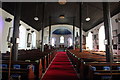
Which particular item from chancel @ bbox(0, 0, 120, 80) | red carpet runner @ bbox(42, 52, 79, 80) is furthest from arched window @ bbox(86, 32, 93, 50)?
red carpet runner @ bbox(42, 52, 79, 80)

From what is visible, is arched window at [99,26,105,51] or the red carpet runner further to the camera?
arched window at [99,26,105,51]

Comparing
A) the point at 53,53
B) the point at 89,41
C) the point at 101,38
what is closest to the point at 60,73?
the point at 53,53

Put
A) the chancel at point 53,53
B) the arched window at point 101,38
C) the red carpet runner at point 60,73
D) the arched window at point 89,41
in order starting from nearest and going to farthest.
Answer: the chancel at point 53,53, the red carpet runner at point 60,73, the arched window at point 101,38, the arched window at point 89,41

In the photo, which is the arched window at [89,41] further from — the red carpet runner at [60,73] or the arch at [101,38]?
the red carpet runner at [60,73]

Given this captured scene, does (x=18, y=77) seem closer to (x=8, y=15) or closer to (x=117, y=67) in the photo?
(x=117, y=67)

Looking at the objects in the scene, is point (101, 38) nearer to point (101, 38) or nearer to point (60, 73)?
point (101, 38)

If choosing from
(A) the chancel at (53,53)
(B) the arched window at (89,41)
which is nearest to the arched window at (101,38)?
(A) the chancel at (53,53)

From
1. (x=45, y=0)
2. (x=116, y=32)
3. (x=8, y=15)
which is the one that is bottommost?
(x=116, y=32)

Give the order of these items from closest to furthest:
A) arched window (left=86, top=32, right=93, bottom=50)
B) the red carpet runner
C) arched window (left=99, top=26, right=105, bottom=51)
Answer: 1. the red carpet runner
2. arched window (left=99, top=26, right=105, bottom=51)
3. arched window (left=86, top=32, right=93, bottom=50)

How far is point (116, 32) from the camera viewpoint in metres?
9.30

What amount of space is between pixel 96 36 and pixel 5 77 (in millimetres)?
13491

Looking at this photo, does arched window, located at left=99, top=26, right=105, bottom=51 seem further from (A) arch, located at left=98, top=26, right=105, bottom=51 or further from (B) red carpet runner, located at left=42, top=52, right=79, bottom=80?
(B) red carpet runner, located at left=42, top=52, right=79, bottom=80

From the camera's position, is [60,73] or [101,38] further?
[101,38]

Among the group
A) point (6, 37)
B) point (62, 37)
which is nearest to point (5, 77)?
point (6, 37)
